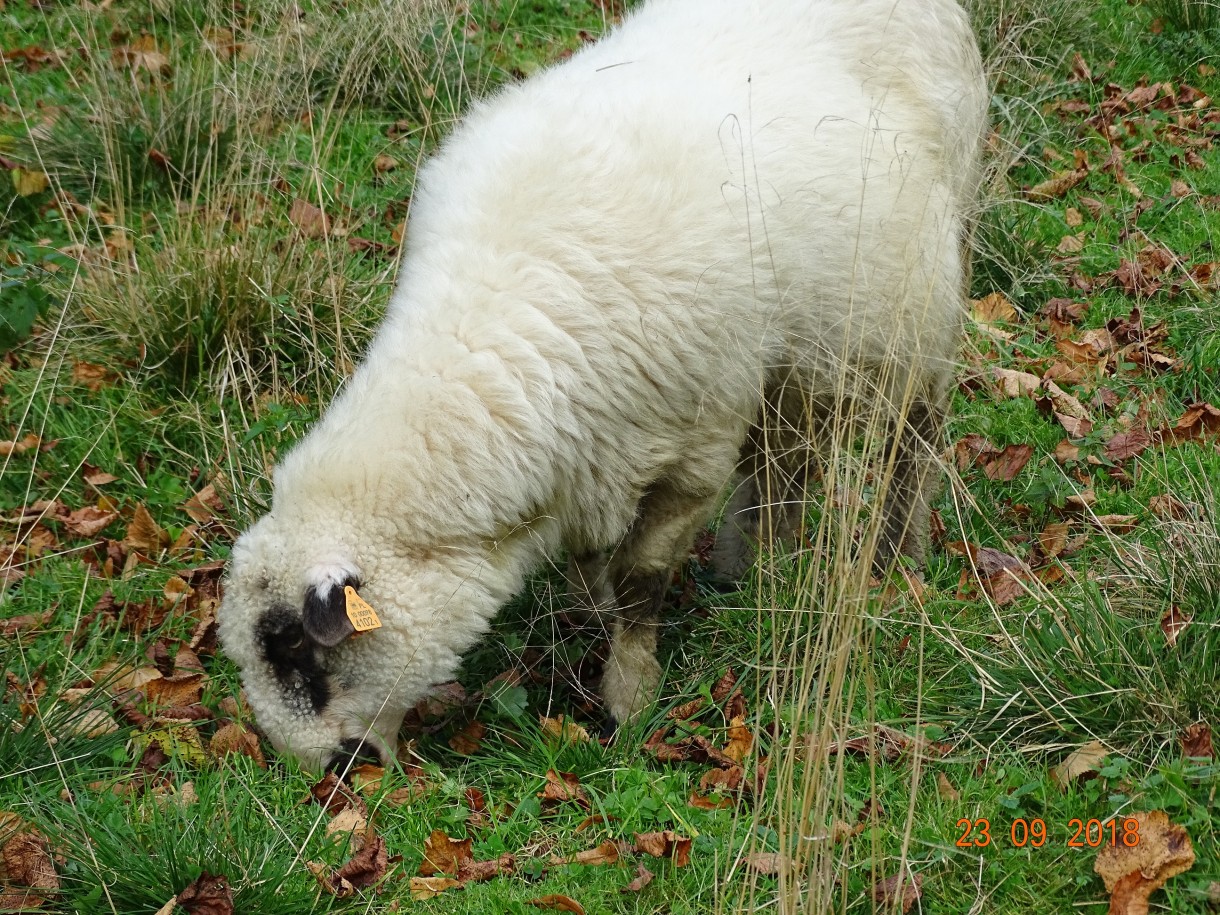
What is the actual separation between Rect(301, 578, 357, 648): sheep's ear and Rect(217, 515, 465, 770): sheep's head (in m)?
0.05

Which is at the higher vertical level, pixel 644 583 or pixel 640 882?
pixel 644 583

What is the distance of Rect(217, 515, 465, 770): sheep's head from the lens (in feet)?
11.6

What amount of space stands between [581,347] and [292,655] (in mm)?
1309

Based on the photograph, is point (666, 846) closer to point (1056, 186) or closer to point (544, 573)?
point (544, 573)

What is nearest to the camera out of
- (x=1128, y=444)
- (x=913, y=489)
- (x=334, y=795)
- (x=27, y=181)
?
(x=334, y=795)

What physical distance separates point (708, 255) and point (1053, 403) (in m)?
2.27

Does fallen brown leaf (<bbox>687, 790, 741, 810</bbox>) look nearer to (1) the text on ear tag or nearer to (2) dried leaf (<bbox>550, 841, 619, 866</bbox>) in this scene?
(2) dried leaf (<bbox>550, 841, 619, 866</bbox>)

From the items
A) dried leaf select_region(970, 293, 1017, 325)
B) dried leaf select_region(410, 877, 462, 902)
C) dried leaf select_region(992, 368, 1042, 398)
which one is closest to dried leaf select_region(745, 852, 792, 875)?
dried leaf select_region(410, 877, 462, 902)

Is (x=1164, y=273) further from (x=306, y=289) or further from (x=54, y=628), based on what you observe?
(x=54, y=628)

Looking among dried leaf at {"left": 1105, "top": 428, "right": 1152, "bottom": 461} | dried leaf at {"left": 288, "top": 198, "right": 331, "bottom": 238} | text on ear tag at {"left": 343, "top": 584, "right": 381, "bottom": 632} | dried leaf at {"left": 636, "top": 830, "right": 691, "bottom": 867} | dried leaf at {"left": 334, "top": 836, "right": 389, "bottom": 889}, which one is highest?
dried leaf at {"left": 288, "top": 198, "right": 331, "bottom": 238}

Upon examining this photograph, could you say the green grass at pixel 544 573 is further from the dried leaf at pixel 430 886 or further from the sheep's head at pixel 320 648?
the sheep's head at pixel 320 648

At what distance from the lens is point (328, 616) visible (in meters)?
3.39
